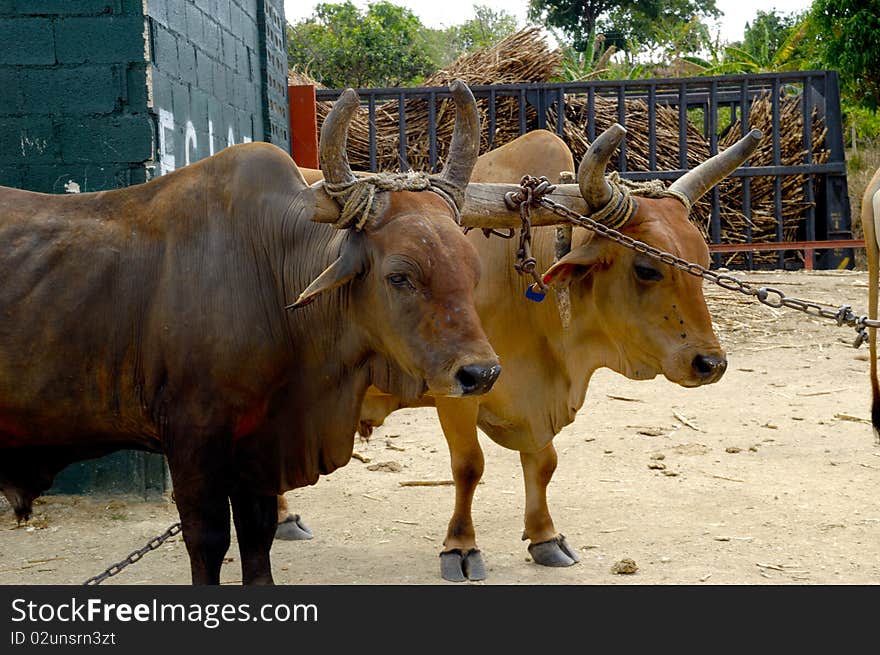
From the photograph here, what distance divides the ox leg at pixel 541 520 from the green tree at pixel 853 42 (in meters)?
14.4

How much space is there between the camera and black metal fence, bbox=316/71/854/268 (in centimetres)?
1079

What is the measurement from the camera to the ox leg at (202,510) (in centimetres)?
327

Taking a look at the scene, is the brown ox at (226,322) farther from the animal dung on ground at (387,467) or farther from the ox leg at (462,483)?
the animal dung on ground at (387,467)

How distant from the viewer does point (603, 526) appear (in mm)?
5301

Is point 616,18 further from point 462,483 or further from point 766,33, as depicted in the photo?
point 462,483

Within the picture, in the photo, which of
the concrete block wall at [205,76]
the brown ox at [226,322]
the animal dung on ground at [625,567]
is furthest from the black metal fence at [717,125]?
the brown ox at [226,322]

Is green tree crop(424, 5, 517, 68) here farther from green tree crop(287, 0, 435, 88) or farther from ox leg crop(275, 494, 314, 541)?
ox leg crop(275, 494, 314, 541)

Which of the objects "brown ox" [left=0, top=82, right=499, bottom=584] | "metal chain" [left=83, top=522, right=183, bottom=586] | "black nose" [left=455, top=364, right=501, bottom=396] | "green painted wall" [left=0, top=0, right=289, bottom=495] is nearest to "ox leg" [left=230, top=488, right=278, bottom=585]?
"brown ox" [left=0, top=82, right=499, bottom=584]

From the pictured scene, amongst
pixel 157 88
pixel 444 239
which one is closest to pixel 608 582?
pixel 444 239

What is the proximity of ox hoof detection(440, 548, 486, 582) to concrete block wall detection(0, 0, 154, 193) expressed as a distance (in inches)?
→ 101

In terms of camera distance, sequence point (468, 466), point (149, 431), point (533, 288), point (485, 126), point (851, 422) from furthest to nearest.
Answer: point (485, 126)
point (851, 422)
point (468, 466)
point (533, 288)
point (149, 431)

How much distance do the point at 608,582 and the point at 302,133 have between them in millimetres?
5422

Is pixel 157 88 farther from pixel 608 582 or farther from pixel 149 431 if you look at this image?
pixel 608 582

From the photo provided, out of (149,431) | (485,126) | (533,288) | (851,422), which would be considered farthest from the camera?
(485,126)
